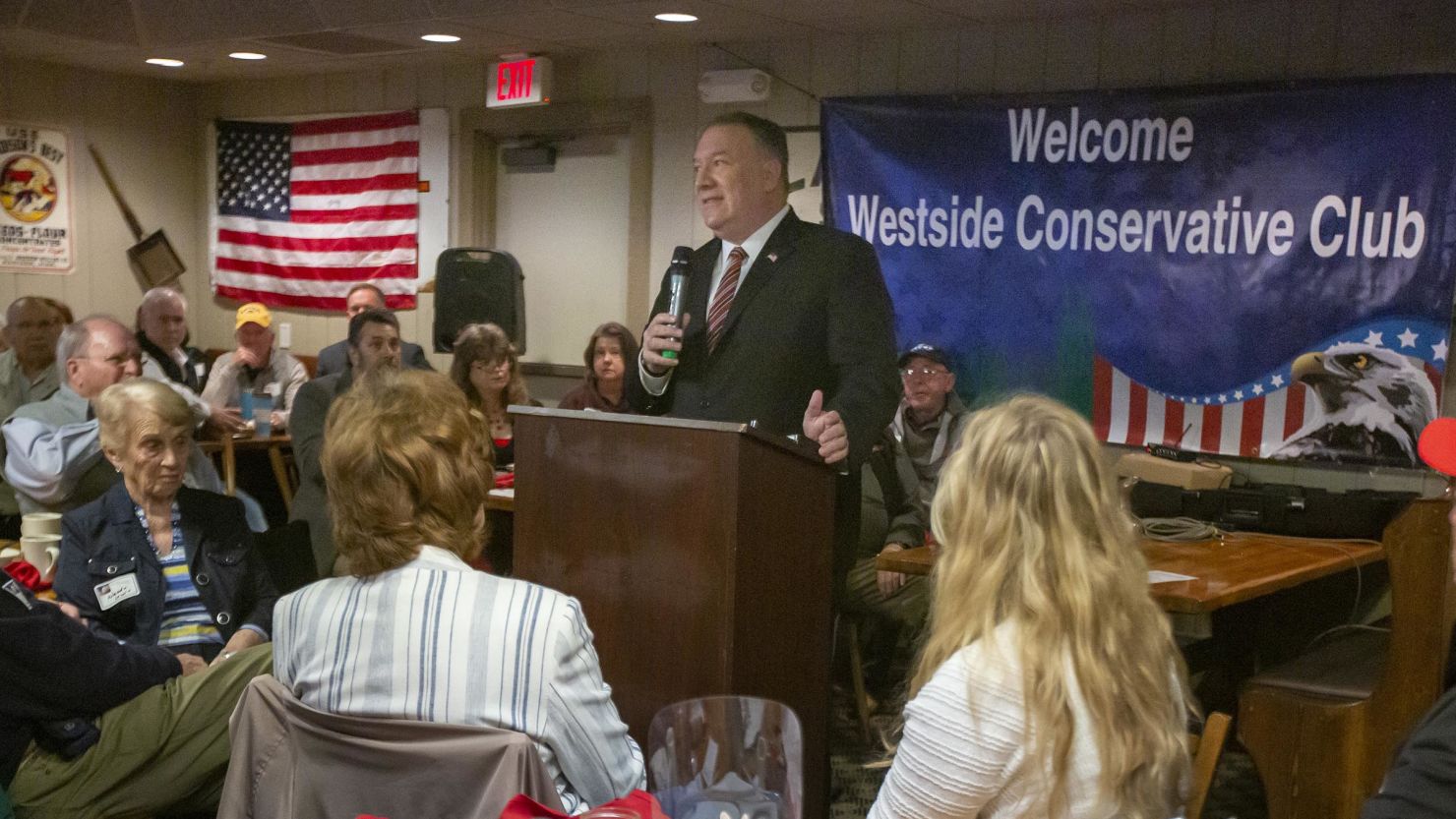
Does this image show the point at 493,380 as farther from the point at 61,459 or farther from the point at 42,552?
the point at 42,552

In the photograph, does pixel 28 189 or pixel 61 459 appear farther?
pixel 28 189

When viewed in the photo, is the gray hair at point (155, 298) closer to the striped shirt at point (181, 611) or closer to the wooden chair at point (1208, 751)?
the striped shirt at point (181, 611)

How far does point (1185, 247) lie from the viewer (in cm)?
493

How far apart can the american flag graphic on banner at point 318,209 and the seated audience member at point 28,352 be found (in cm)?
214

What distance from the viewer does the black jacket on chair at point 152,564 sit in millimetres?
2787

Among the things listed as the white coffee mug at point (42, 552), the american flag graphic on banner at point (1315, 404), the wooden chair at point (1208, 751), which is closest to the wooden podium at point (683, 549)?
the wooden chair at point (1208, 751)

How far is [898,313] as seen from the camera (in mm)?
5707

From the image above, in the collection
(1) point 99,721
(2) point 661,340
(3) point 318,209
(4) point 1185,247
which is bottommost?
(1) point 99,721

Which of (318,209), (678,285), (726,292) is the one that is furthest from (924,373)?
(318,209)

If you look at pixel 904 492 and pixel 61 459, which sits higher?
pixel 61 459

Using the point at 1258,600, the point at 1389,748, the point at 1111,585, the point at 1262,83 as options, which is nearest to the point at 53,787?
the point at 1111,585

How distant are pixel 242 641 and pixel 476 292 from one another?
13.3 feet

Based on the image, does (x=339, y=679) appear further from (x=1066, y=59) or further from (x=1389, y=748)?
(x=1066, y=59)


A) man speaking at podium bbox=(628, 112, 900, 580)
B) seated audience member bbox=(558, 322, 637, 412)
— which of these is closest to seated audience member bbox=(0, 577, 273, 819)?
man speaking at podium bbox=(628, 112, 900, 580)
